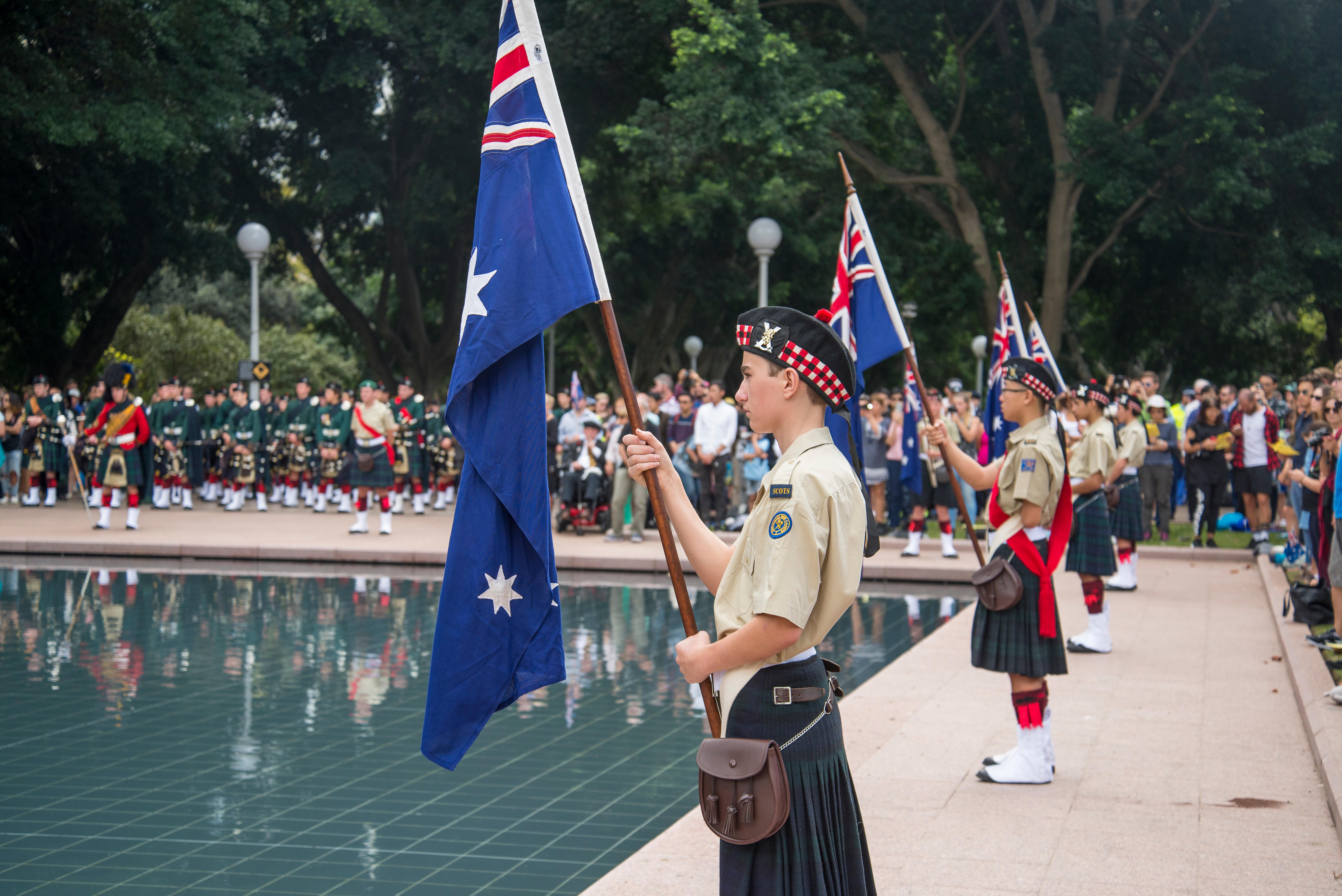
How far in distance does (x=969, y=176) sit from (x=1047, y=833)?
91.8 feet

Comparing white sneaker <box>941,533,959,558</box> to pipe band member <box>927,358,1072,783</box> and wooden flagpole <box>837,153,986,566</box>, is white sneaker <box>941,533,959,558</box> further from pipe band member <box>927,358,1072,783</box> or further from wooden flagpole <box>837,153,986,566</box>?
pipe band member <box>927,358,1072,783</box>

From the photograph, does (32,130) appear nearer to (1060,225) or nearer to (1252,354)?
(1060,225)

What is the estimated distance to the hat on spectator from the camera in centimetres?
334

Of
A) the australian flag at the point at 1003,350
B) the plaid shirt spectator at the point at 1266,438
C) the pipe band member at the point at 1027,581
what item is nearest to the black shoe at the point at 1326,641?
the australian flag at the point at 1003,350

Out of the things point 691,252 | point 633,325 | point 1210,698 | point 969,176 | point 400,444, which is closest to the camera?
point 1210,698

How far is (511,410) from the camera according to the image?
3758mm

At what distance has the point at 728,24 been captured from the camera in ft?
74.5

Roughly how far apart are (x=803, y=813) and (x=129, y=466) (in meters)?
16.7

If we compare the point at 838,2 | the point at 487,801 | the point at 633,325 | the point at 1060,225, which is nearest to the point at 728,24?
the point at 838,2

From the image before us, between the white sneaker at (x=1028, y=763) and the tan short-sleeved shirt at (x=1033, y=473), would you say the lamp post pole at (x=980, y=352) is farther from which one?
the white sneaker at (x=1028, y=763)

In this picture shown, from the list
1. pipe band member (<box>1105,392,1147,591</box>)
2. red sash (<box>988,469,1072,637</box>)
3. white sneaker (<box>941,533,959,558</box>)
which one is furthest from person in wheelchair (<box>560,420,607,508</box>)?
red sash (<box>988,469,1072,637</box>)

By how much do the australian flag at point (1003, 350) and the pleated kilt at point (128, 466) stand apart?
1203cm

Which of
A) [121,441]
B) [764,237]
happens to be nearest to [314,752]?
[121,441]

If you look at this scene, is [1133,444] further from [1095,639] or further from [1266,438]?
[1266,438]
